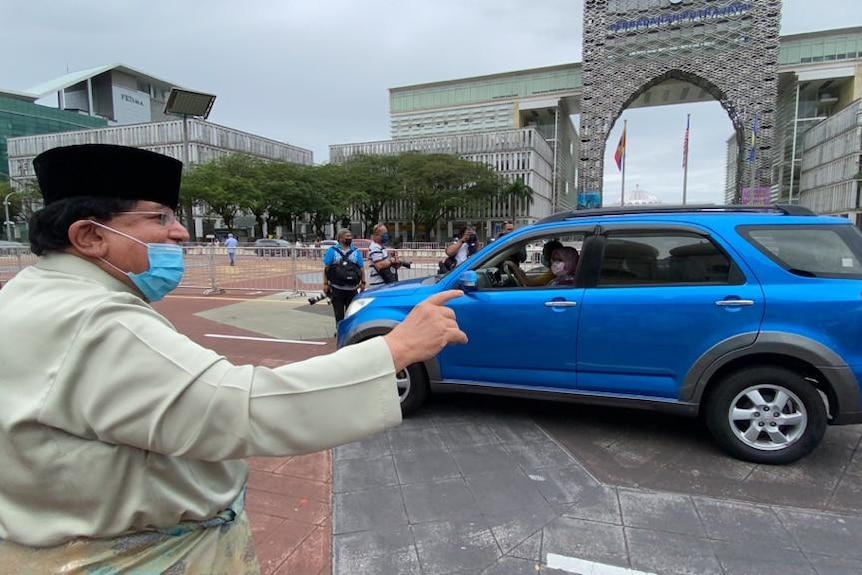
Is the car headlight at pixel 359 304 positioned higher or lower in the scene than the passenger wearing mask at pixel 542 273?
lower

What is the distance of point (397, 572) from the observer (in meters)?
2.53

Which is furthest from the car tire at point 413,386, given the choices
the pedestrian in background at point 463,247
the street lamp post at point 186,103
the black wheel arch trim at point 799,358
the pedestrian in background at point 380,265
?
the street lamp post at point 186,103

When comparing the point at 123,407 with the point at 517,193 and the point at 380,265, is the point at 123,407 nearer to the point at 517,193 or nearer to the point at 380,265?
the point at 380,265

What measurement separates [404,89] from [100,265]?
307 feet

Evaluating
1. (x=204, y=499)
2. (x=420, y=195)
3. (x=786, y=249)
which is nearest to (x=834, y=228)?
(x=786, y=249)

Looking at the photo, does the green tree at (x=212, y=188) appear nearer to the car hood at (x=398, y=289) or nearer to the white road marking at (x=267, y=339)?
the white road marking at (x=267, y=339)

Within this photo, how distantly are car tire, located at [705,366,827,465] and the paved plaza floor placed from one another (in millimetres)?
136

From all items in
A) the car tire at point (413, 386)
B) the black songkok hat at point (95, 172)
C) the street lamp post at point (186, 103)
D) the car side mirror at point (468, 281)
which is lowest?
the car tire at point (413, 386)

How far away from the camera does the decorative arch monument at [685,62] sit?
147 ft

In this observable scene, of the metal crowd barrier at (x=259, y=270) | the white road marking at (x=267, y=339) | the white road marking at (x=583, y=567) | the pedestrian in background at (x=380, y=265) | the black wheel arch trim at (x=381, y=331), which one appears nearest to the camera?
the white road marking at (x=583, y=567)

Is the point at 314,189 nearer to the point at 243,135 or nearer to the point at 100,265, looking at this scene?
the point at 243,135

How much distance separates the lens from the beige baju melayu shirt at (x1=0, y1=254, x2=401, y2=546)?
86 centimetres

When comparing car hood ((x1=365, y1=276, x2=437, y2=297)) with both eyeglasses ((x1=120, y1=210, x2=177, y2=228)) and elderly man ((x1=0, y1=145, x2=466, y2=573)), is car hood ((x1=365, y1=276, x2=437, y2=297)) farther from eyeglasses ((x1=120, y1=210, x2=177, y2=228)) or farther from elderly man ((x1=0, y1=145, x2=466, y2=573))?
elderly man ((x1=0, y1=145, x2=466, y2=573))

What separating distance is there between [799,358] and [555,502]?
1958 mm
